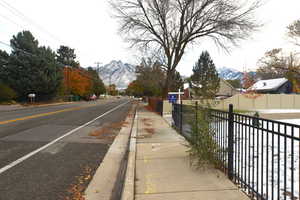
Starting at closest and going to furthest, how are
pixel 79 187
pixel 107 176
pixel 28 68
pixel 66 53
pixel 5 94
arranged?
pixel 79 187 → pixel 107 176 → pixel 5 94 → pixel 28 68 → pixel 66 53

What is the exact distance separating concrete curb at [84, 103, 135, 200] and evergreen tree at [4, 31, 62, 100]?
3806 cm

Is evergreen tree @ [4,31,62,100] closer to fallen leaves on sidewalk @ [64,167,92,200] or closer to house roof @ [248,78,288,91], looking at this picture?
fallen leaves on sidewalk @ [64,167,92,200]

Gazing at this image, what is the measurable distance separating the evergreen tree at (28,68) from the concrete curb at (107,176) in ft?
125

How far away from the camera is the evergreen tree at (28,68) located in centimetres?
4028

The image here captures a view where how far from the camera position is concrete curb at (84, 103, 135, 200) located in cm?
408

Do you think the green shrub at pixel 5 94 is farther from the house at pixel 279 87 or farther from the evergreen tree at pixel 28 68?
the house at pixel 279 87

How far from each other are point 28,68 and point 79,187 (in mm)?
41415

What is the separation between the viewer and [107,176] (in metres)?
5.03

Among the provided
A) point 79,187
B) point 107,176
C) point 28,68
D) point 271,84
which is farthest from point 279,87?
point 79,187

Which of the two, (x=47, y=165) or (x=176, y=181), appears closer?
(x=176, y=181)

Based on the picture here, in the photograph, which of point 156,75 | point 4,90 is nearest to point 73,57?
point 4,90

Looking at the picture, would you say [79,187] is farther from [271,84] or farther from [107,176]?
[271,84]

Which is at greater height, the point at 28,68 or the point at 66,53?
the point at 66,53

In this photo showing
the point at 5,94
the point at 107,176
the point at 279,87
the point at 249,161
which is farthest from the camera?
the point at 279,87
